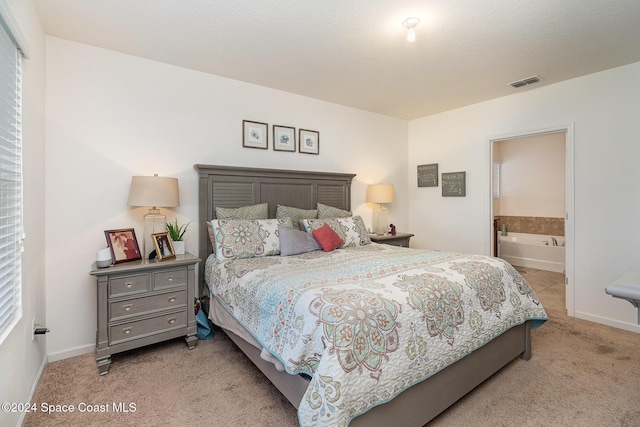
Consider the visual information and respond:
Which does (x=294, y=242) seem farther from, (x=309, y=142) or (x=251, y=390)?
(x=309, y=142)

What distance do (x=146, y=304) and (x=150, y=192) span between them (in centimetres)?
87

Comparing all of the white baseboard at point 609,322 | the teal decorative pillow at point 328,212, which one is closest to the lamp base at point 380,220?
the teal decorative pillow at point 328,212

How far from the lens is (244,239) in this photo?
2678 millimetres

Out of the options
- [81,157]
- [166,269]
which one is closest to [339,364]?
[166,269]

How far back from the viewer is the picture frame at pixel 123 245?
2393mm

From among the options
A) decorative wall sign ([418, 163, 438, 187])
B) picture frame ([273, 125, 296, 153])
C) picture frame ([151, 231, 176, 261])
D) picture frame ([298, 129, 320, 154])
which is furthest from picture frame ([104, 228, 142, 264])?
decorative wall sign ([418, 163, 438, 187])

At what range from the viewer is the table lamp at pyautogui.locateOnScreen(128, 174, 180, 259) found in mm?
2434

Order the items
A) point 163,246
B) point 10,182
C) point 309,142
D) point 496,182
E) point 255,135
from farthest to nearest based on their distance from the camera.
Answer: point 496,182 → point 309,142 → point 255,135 → point 163,246 → point 10,182

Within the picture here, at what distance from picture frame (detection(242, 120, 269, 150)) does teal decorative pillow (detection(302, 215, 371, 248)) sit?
1.02 meters

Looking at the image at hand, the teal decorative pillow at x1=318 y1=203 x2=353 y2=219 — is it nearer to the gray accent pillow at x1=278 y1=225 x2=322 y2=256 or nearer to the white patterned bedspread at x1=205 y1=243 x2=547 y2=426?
the gray accent pillow at x1=278 y1=225 x2=322 y2=256

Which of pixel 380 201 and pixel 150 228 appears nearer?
pixel 150 228

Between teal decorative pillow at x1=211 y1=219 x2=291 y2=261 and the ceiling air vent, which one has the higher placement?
the ceiling air vent

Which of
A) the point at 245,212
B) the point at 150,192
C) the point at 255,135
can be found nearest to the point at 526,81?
the point at 255,135

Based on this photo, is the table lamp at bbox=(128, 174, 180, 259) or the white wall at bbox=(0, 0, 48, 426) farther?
the table lamp at bbox=(128, 174, 180, 259)
